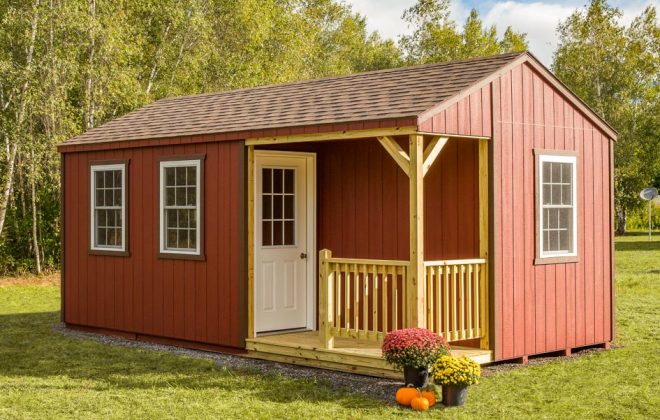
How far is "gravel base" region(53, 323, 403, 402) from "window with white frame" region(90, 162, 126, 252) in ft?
4.28

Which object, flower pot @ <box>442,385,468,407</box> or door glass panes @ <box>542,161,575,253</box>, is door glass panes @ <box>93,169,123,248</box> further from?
flower pot @ <box>442,385,468,407</box>

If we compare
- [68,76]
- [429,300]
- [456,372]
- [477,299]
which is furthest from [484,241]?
[68,76]

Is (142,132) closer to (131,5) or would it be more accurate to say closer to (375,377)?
(375,377)

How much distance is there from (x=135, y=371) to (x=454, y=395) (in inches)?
137

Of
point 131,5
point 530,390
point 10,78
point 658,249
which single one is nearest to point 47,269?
point 10,78

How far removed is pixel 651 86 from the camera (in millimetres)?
40781

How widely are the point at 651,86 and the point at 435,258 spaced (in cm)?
3331

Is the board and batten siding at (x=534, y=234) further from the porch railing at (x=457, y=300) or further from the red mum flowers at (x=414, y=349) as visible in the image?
the red mum flowers at (x=414, y=349)

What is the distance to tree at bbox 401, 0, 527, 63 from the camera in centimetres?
3891

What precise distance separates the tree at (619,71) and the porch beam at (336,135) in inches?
1137

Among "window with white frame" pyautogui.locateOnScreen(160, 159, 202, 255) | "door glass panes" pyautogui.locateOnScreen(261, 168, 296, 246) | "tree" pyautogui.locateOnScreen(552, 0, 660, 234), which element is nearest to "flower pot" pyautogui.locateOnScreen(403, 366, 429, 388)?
"door glass panes" pyautogui.locateOnScreen(261, 168, 296, 246)

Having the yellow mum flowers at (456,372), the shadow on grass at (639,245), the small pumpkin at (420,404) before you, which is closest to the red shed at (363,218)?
the yellow mum flowers at (456,372)

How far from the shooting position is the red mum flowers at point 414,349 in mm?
8156

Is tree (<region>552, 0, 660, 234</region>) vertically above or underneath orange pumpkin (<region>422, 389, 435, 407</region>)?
above
